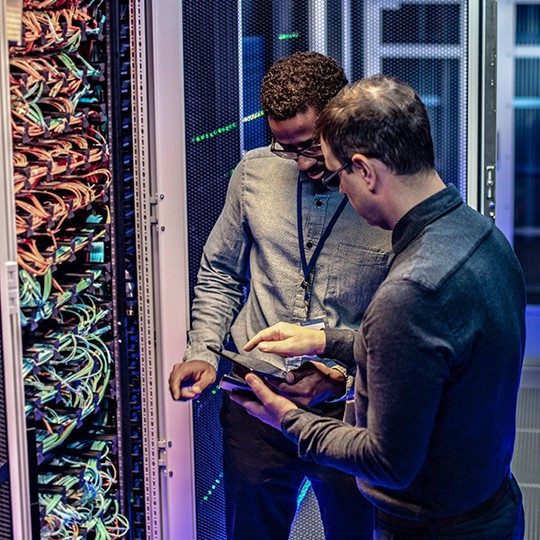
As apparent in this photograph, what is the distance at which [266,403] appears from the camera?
6.47 feet

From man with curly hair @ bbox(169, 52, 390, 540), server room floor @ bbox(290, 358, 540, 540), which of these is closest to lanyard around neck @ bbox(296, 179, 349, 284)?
man with curly hair @ bbox(169, 52, 390, 540)

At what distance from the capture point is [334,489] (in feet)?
8.01

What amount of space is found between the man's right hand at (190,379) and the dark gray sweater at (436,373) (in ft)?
2.11

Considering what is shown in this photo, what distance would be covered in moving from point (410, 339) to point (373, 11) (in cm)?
159

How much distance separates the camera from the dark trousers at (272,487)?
8.01 ft

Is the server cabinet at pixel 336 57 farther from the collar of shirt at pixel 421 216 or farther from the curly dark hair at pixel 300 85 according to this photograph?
the collar of shirt at pixel 421 216

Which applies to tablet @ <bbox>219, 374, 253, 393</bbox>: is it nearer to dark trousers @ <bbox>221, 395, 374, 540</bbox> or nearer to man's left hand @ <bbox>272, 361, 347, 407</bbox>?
man's left hand @ <bbox>272, 361, 347, 407</bbox>

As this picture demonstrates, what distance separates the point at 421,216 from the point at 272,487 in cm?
108

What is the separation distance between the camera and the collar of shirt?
171 cm

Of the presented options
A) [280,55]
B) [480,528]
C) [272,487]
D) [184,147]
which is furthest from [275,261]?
[480,528]

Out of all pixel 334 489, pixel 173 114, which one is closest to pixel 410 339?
pixel 334 489

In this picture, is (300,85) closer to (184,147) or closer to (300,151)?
(300,151)

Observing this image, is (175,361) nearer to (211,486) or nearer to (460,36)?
(211,486)

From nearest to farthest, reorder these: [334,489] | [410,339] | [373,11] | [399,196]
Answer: [410,339]
[399,196]
[334,489]
[373,11]
